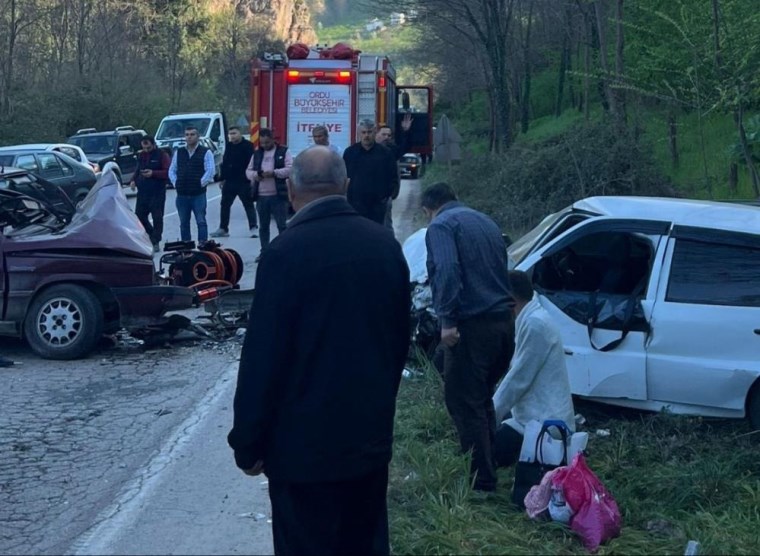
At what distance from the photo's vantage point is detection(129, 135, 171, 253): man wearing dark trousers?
16141 millimetres

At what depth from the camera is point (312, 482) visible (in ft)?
11.4

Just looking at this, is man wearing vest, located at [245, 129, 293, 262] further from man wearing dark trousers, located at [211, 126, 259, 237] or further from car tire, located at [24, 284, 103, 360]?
car tire, located at [24, 284, 103, 360]

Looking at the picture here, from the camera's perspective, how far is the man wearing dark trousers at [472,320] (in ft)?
19.5

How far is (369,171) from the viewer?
1312 cm

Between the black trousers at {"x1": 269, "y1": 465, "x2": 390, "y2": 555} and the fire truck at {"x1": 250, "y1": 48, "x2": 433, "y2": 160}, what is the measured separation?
54.0ft

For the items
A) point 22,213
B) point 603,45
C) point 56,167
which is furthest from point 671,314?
point 56,167

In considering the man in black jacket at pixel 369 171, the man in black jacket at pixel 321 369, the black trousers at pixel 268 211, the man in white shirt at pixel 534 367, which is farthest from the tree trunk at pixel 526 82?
the man in black jacket at pixel 321 369

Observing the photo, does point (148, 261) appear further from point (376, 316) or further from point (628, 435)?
point (376, 316)

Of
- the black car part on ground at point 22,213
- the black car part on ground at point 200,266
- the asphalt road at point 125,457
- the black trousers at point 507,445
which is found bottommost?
the asphalt road at point 125,457

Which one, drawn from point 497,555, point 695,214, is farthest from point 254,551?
point 695,214

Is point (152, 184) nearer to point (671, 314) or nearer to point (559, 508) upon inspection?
point (671, 314)

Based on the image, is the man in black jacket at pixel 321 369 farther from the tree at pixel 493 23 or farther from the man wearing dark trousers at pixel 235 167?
the tree at pixel 493 23

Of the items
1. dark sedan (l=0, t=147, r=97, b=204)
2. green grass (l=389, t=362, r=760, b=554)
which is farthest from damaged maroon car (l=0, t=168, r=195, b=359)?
dark sedan (l=0, t=147, r=97, b=204)

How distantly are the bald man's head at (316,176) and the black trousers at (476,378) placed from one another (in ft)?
7.99
